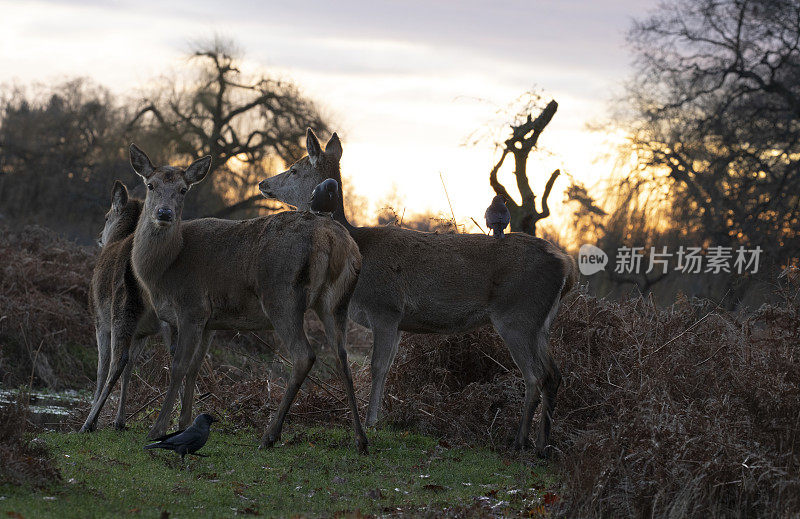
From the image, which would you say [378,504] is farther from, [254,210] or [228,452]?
[254,210]

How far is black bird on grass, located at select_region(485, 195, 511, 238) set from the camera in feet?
34.2

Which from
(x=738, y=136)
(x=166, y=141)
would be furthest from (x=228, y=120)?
(x=738, y=136)

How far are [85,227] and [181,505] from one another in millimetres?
Answer: 33036

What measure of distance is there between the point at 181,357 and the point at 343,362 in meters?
1.56

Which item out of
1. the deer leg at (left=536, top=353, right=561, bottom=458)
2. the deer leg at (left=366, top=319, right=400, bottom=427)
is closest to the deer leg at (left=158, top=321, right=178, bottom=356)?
the deer leg at (left=366, top=319, right=400, bottom=427)

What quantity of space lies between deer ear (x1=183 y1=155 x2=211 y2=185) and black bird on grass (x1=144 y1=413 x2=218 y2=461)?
2530 millimetres

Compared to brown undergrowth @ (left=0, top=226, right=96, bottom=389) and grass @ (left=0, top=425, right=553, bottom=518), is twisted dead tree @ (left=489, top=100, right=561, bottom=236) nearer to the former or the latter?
grass @ (left=0, top=425, right=553, bottom=518)

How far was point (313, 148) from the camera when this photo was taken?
11062mm

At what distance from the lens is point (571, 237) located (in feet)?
98.6

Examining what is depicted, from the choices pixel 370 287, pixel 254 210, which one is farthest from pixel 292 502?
pixel 254 210

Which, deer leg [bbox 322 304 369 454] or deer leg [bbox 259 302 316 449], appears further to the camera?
deer leg [bbox 322 304 369 454]

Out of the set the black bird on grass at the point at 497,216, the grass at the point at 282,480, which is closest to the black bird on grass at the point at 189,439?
the grass at the point at 282,480

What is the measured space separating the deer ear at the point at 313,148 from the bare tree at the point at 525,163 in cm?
341

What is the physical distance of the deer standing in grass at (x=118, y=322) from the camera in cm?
962
